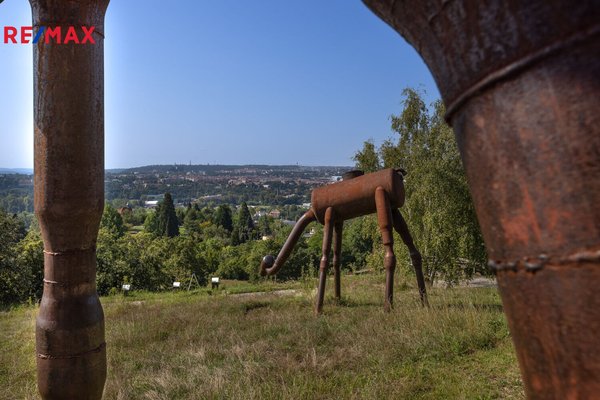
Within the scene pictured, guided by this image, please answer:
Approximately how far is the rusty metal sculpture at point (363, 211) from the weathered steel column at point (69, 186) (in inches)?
206

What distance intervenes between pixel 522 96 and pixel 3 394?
5.46 metres

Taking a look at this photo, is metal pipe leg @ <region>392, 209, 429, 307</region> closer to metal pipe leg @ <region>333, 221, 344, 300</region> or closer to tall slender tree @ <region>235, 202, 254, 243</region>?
metal pipe leg @ <region>333, 221, 344, 300</region>

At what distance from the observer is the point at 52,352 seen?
2.47 m

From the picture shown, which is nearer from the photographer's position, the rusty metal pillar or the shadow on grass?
the rusty metal pillar

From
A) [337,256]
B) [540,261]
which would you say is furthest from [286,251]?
[540,261]

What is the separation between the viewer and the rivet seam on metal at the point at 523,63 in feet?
1.73

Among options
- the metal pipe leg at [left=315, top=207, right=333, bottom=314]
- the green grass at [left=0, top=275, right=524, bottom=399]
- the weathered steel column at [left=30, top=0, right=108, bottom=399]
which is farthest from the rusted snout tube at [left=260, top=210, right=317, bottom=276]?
the weathered steel column at [left=30, top=0, right=108, bottom=399]

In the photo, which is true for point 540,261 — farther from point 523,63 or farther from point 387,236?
point 387,236

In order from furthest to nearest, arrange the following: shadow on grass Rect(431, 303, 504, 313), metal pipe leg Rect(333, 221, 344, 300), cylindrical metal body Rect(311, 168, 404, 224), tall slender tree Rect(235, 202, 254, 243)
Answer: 1. tall slender tree Rect(235, 202, 254, 243)
2. metal pipe leg Rect(333, 221, 344, 300)
3. cylindrical metal body Rect(311, 168, 404, 224)
4. shadow on grass Rect(431, 303, 504, 313)

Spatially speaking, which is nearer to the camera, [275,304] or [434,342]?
[434,342]

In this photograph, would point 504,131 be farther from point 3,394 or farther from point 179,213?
point 179,213

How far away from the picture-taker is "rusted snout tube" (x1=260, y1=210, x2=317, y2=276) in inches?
336

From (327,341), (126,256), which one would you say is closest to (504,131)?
(327,341)

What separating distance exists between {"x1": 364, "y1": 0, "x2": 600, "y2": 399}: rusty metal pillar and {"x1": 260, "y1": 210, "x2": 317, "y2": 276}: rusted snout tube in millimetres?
7851
